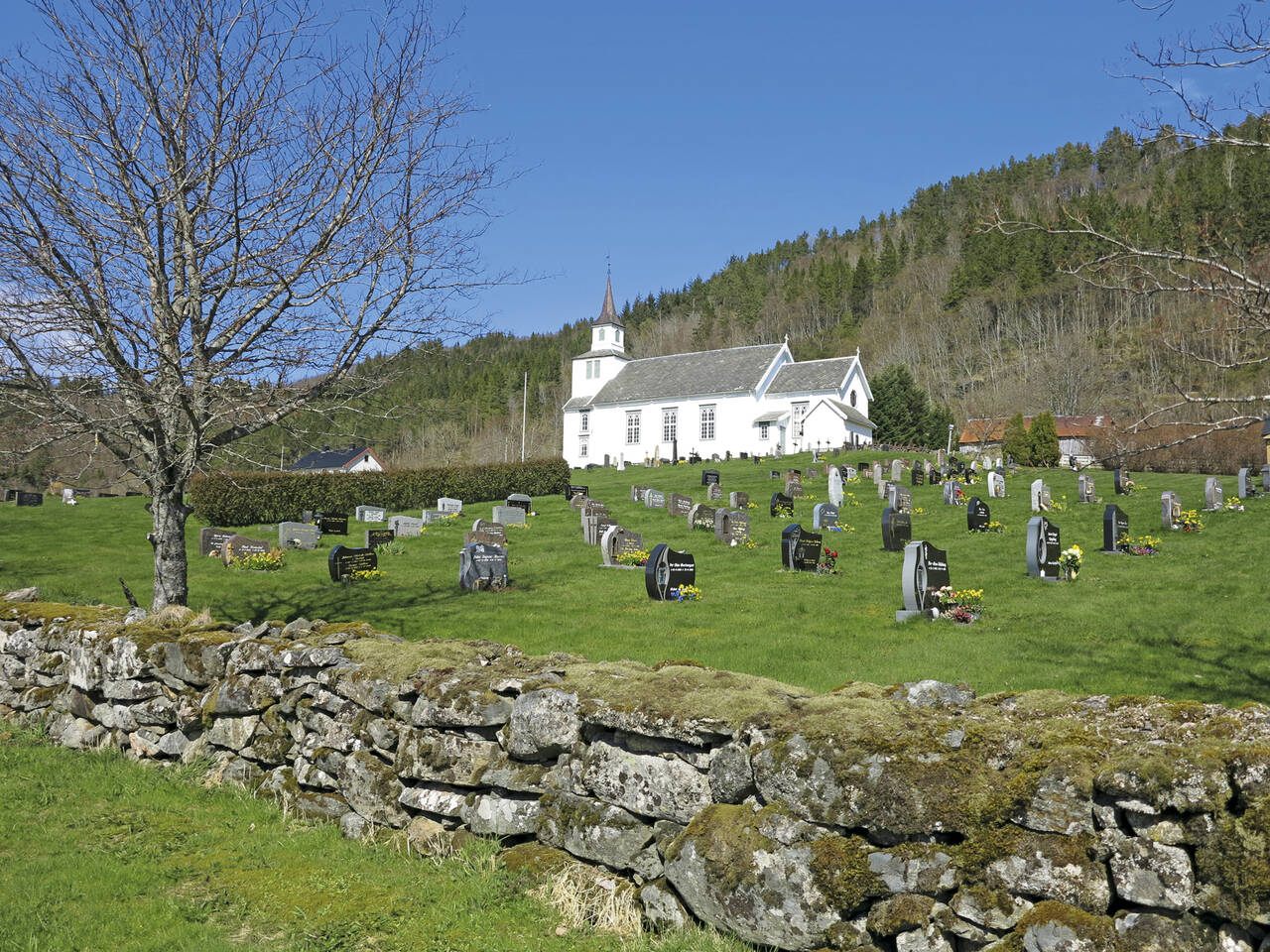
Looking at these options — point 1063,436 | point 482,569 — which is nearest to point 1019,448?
point 1063,436

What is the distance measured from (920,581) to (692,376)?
52.3 m

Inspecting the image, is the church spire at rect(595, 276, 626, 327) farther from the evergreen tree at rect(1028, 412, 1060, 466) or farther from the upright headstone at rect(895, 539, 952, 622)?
the upright headstone at rect(895, 539, 952, 622)

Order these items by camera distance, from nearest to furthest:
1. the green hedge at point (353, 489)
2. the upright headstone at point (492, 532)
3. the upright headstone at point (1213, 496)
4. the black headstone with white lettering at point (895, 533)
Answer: the black headstone with white lettering at point (895, 533) → the upright headstone at point (492, 532) → the upright headstone at point (1213, 496) → the green hedge at point (353, 489)

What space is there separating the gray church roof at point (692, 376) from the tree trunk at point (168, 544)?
170ft

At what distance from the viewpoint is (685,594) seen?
14906 millimetres

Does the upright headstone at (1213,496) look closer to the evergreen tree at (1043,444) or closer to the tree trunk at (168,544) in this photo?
the evergreen tree at (1043,444)

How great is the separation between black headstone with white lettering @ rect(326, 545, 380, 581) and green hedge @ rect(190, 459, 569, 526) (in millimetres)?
9263

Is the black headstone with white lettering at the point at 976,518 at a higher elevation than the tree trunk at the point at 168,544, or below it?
below

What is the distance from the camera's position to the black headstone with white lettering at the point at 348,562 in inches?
706

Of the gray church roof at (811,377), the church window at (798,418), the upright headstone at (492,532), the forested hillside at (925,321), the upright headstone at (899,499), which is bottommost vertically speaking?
the upright headstone at (492,532)

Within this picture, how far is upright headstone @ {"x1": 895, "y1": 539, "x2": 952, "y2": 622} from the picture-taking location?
1326 cm

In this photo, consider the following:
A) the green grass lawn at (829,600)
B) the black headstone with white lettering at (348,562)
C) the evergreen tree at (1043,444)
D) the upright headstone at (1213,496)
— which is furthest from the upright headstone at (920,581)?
the evergreen tree at (1043,444)

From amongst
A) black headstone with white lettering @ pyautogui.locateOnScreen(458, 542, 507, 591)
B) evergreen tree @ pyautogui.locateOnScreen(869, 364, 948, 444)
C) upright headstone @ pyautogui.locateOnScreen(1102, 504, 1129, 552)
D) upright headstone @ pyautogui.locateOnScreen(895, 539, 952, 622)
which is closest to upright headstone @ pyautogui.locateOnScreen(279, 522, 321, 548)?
black headstone with white lettering @ pyautogui.locateOnScreen(458, 542, 507, 591)

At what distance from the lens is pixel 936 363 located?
323 feet
